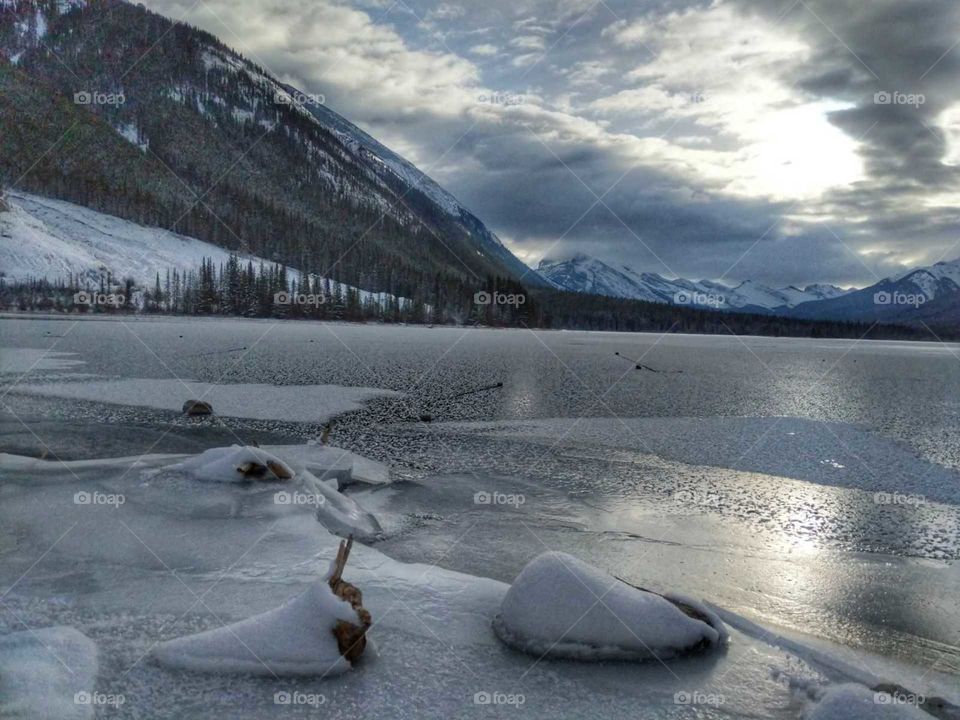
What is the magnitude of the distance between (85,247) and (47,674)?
159m

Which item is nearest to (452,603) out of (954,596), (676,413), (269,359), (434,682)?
(434,682)

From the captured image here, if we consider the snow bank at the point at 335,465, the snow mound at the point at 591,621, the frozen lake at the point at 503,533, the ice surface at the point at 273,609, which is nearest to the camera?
the ice surface at the point at 273,609

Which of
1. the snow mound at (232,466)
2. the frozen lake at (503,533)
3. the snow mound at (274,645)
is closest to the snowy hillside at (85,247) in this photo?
the frozen lake at (503,533)

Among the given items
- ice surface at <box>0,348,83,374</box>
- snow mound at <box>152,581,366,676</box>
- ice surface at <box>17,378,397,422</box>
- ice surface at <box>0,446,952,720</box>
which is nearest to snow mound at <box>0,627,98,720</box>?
ice surface at <box>0,446,952,720</box>

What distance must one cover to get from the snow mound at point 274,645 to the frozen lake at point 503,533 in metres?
0.22

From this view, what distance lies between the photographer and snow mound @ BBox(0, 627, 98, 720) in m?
5.11

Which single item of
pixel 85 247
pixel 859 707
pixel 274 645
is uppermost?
pixel 85 247

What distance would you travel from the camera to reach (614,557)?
33.2 feet

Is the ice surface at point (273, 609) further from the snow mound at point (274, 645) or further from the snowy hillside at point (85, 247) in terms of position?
the snowy hillside at point (85, 247)

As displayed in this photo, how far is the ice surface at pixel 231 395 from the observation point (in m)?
22.9

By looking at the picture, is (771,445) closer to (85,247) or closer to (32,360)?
(32,360)

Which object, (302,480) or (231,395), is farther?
(231,395)

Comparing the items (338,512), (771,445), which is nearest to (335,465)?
(338,512)

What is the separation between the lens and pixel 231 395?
26.1 meters
